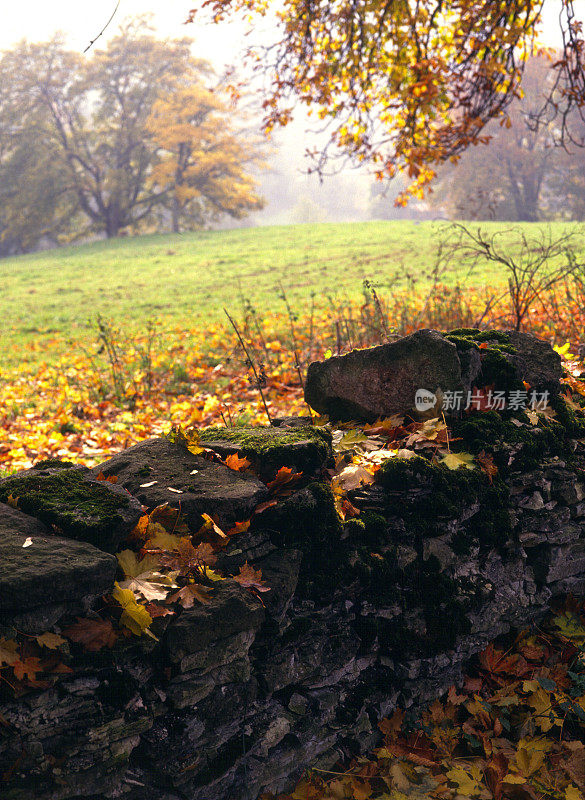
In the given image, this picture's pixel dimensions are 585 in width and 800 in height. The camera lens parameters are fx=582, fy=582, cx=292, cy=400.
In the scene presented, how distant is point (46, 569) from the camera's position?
2.00m

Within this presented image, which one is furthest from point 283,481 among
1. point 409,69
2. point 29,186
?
point 29,186

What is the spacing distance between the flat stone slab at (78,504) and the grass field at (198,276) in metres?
5.60

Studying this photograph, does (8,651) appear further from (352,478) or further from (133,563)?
(352,478)

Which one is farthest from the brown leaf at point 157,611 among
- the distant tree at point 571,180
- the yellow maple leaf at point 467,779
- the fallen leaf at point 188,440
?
the distant tree at point 571,180

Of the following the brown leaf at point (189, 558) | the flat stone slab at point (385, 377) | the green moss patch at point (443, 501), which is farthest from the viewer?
the flat stone slab at point (385, 377)

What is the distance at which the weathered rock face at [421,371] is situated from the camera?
3484 millimetres

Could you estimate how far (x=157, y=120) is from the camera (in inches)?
1400

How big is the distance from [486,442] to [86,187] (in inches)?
1577

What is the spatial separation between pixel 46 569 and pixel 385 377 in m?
2.26

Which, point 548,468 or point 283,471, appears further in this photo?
point 548,468

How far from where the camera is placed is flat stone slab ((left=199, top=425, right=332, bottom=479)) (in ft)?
9.61

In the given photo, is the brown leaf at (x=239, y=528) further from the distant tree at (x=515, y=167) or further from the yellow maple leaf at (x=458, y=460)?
the distant tree at (x=515, y=167)

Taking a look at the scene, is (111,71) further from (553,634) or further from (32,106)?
(553,634)

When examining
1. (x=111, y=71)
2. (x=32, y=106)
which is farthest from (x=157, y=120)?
(x=32, y=106)
